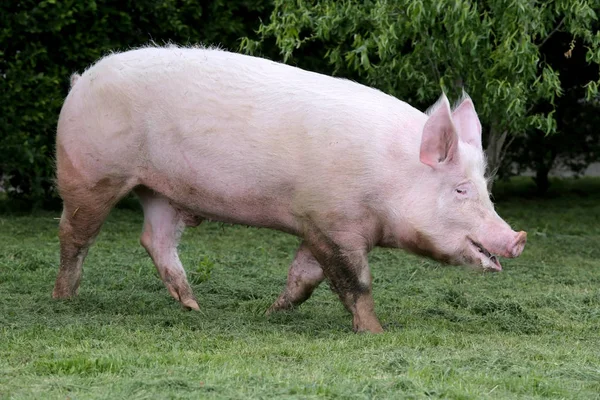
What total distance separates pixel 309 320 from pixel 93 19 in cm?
637

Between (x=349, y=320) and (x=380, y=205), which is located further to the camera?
(x=349, y=320)

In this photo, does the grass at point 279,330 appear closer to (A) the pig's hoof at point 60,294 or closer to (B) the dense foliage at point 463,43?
(A) the pig's hoof at point 60,294

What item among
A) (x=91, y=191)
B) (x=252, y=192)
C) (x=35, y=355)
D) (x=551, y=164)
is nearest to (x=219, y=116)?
(x=252, y=192)

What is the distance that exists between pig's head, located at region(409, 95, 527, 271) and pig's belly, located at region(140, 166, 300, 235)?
0.77 metres

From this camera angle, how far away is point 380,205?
6297mm

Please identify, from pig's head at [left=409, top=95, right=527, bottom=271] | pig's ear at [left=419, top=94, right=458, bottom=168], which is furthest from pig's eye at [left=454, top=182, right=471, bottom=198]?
pig's ear at [left=419, top=94, right=458, bottom=168]

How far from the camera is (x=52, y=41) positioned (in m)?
12.0

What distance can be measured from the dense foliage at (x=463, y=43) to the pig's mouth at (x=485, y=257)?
3.34 metres

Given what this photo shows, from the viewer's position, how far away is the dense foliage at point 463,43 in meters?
9.43

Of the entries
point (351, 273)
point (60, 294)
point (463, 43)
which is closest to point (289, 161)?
point (351, 273)

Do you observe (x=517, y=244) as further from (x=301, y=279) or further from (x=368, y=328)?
(x=301, y=279)

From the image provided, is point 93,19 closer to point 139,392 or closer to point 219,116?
point 219,116

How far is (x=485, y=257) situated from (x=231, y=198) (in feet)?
5.01

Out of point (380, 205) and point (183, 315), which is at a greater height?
point (380, 205)
